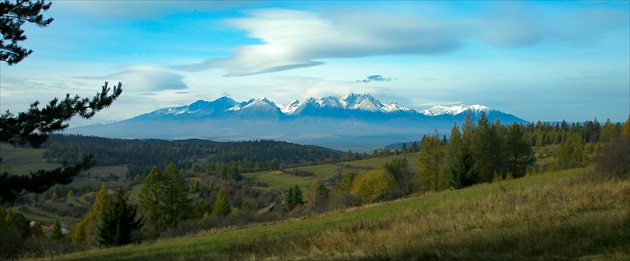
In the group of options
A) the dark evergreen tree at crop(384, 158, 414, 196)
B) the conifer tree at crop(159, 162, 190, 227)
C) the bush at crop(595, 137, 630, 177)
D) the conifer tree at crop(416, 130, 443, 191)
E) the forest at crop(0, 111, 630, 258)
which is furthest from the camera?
the dark evergreen tree at crop(384, 158, 414, 196)

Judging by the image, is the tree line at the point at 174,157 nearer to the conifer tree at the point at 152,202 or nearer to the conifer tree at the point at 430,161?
the conifer tree at the point at 152,202

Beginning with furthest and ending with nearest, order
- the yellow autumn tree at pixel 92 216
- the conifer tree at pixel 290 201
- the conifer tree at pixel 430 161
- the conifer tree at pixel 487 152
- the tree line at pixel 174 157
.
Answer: the tree line at pixel 174 157, the conifer tree at pixel 290 201, the conifer tree at pixel 430 161, the yellow autumn tree at pixel 92 216, the conifer tree at pixel 487 152

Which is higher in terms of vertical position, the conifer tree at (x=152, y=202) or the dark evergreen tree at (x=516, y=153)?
the dark evergreen tree at (x=516, y=153)

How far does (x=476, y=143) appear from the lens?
53.8 meters

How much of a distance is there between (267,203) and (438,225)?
8260 cm

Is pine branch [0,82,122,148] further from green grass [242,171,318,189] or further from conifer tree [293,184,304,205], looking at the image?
green grass [242,171,318,189]

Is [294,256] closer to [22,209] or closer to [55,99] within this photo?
[55,99]

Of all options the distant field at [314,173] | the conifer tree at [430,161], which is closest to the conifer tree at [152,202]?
the conifer tree at [430,161]

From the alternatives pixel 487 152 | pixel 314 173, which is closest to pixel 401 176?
pixel 487 152

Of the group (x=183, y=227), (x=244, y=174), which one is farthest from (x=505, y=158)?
(x=244, y=174)

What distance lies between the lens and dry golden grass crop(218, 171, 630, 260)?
21.6 ft

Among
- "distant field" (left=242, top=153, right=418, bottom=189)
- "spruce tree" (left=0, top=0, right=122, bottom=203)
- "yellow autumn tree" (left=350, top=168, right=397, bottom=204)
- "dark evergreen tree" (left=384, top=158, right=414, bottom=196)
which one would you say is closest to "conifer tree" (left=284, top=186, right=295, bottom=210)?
"yellow autumn tree" (left=350, top=168, right=397, bottom=204)

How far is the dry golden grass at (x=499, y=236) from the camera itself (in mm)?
6582

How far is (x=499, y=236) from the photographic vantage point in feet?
25.1
